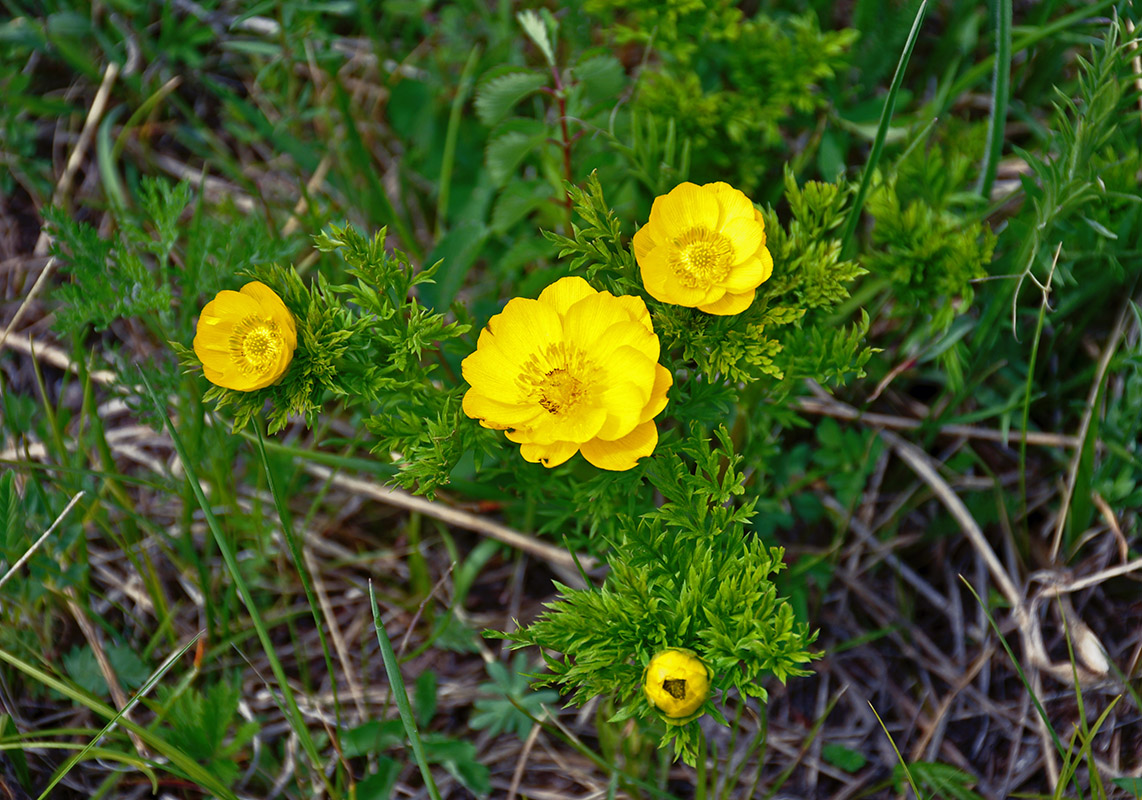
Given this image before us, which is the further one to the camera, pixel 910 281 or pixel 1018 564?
pixel 1018 564

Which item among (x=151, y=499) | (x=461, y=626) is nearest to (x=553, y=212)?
(x=461, y=626)

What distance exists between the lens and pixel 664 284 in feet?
5.13

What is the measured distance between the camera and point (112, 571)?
98.9 inches

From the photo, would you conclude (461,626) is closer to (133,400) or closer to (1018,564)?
(133,400)

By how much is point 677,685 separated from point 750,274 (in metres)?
0.76

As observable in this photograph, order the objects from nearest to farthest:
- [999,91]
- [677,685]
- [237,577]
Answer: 1. [677,685]
2. [237,577]
3. [999,91]

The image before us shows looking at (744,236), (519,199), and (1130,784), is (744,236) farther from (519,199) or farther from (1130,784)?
(1130,784)

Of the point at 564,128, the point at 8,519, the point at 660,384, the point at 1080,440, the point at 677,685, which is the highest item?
the point at 564,128

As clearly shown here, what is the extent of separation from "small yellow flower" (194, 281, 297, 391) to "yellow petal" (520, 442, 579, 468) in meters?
0.48

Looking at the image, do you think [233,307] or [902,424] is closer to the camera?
[233,307]

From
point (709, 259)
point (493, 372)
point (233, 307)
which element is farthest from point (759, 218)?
point (233, 307)

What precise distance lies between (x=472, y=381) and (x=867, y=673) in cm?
147

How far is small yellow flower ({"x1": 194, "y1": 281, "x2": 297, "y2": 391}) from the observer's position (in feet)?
5.05

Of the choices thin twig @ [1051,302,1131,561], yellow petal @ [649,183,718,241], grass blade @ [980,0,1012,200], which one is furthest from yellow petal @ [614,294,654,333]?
thin twig @ [1051,302,1131,561]
